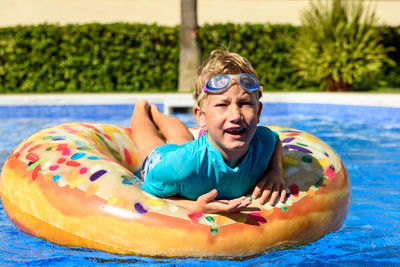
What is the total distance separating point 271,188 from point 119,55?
34.2 ft

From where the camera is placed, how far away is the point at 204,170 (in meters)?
2.70

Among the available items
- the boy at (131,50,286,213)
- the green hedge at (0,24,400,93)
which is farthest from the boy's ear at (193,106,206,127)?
the green hedge at (0,24,400,93)

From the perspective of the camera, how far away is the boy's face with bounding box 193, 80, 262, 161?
2594 millimetres

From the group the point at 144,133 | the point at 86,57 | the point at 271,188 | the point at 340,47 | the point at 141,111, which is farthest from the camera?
the point at 86,57

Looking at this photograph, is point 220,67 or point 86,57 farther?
point 86,57

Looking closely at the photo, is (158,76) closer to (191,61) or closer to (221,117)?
(191,61)

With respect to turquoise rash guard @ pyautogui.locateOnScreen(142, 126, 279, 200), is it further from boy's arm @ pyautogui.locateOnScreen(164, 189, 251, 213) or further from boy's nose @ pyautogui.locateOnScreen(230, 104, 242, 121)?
boy's nose @ pyautogui.locateOnScreen(230, 104, 242, 121)

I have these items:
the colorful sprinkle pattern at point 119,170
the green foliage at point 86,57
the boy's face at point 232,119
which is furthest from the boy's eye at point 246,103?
the green foliage at point 86,57

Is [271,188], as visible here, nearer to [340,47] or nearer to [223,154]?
[223,154]

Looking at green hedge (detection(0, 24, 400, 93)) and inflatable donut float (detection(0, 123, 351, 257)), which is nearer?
inflatable donut float (detection(0, 123, 351, 257))

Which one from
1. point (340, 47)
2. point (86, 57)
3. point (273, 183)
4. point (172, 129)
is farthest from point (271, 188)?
point (86, 57)

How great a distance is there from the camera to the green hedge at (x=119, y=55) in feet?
41.7

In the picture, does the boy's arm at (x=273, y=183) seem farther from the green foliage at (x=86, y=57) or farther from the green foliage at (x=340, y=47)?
the green foliage at (x=86, y=57)

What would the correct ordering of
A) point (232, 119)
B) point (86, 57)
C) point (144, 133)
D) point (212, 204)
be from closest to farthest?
point (232, 119)
point (212, 204)
point (144, 133)
point (86, 57)
